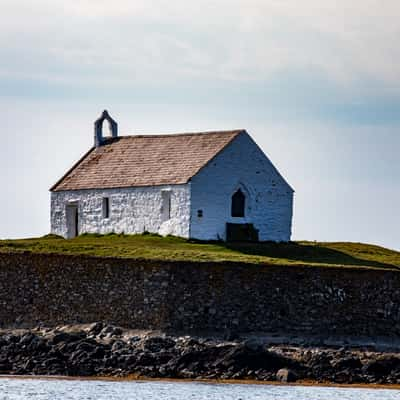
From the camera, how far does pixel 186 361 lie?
181 feet

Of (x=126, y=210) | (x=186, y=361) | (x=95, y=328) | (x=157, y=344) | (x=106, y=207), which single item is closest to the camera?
(x=186, y=361)

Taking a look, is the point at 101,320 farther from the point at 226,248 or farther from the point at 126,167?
the point at 126,167

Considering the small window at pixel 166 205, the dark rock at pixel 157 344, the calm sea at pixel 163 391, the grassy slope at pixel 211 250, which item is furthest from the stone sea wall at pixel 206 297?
the small window at pixel 166 205

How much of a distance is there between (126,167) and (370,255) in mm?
11053

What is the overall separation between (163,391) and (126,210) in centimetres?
2145

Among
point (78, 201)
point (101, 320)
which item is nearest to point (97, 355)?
point (101, 320)

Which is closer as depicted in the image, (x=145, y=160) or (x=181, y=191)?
(x=181, y=191)

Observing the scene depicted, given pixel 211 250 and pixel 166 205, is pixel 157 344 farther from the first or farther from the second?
pixel 166 205

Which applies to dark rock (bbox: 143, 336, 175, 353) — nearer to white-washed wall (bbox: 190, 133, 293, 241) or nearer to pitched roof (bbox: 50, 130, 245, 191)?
white-washed wall (bbox: 190, 133, 293, 241)

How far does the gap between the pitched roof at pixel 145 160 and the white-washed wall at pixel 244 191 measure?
20.7 inches

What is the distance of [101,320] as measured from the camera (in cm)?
6100

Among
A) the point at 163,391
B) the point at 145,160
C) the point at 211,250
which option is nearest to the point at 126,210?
the point at 145,160

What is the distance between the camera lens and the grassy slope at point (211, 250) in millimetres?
63469

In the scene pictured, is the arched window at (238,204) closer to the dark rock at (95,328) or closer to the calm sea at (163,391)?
the dark rock at (95,328)
